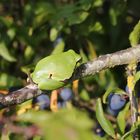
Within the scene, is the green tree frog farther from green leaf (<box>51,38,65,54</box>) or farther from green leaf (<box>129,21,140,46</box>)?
green leaf (<box>51,38,65,54</box>)

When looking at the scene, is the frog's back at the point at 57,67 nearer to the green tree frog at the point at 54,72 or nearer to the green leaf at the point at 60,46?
the green tree frog at the point at 54,72

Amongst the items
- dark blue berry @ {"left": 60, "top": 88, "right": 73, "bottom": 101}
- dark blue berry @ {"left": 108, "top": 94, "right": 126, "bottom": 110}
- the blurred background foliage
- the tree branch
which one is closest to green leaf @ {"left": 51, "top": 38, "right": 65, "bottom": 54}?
the blurred background foliage

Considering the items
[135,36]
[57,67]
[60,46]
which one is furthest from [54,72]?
[60,46]

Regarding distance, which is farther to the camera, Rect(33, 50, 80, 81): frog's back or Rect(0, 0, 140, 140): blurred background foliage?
Rect(0, 0, 140, 140): blurred background foliage

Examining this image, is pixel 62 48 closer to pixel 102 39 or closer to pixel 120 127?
pixel 102 39

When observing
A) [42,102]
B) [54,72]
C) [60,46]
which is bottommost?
[54,72]

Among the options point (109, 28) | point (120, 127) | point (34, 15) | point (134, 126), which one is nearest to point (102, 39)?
point (109, 28)

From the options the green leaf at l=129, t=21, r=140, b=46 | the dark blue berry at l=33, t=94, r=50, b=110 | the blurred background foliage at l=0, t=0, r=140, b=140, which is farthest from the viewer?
the blurred background foliage at l=0, t=0, r=140, b=140

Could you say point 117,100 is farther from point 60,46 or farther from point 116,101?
point 60,46
